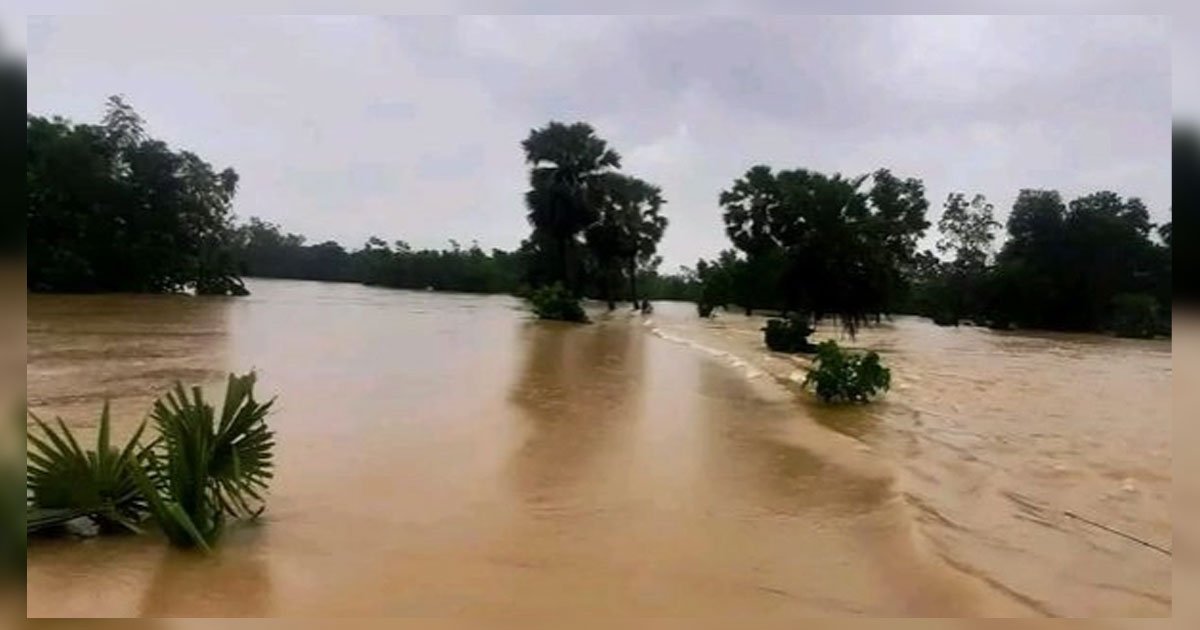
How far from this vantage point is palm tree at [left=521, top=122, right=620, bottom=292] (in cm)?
4550

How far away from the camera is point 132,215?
35344 millimetres

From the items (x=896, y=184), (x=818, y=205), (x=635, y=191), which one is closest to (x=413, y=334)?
(x=818, y=205)

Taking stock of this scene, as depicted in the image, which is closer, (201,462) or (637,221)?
(201,462)

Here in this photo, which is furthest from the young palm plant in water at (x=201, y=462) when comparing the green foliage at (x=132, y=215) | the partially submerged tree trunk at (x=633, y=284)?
the partially submerged tree trunk at (x=633, y=284)

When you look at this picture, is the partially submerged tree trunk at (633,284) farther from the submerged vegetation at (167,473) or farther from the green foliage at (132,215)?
the submerged vegetation at (167,473)

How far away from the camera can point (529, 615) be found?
419cm

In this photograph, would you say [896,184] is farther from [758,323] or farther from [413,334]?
[758,323]

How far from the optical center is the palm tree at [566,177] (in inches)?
1791

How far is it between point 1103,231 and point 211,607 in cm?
3537

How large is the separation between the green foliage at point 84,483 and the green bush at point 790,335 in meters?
22.3

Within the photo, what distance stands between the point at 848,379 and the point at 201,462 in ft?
36.3

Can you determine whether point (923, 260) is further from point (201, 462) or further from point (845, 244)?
point (201, 462)

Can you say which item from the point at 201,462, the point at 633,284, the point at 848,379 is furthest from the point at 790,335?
the point at 633,284

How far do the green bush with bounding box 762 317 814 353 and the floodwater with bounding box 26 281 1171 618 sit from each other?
7832 millimetres
